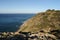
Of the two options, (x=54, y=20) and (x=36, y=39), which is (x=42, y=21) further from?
(x=36, y=39)

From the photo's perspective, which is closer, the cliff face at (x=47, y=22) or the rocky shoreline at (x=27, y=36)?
the rocky shoreline at (x=27, y=36)

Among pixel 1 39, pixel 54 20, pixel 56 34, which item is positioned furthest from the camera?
pixel 54 20

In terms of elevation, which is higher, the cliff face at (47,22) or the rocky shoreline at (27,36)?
the cliff face at (47,22)

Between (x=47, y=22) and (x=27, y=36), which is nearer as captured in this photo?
(x=27, y=36)

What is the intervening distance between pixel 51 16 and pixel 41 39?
56.6 feet

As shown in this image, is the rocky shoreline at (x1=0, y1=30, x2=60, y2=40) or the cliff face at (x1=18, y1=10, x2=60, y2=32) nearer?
the rocky shoreline at (x1=0, y1=30, x2=60, y2=40)

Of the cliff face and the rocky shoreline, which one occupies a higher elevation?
the cliff face

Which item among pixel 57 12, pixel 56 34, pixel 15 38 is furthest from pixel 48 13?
pixel 15 38

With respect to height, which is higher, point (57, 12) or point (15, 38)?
point (57, 12)

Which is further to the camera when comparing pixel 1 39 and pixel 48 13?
pixel 48 13

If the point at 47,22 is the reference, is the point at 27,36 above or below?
below

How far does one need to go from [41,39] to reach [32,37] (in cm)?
170

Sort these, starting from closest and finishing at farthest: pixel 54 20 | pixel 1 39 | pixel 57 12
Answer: pixel 1 39
pixel 54 20
pixel 57 12

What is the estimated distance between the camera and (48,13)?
52.3m
